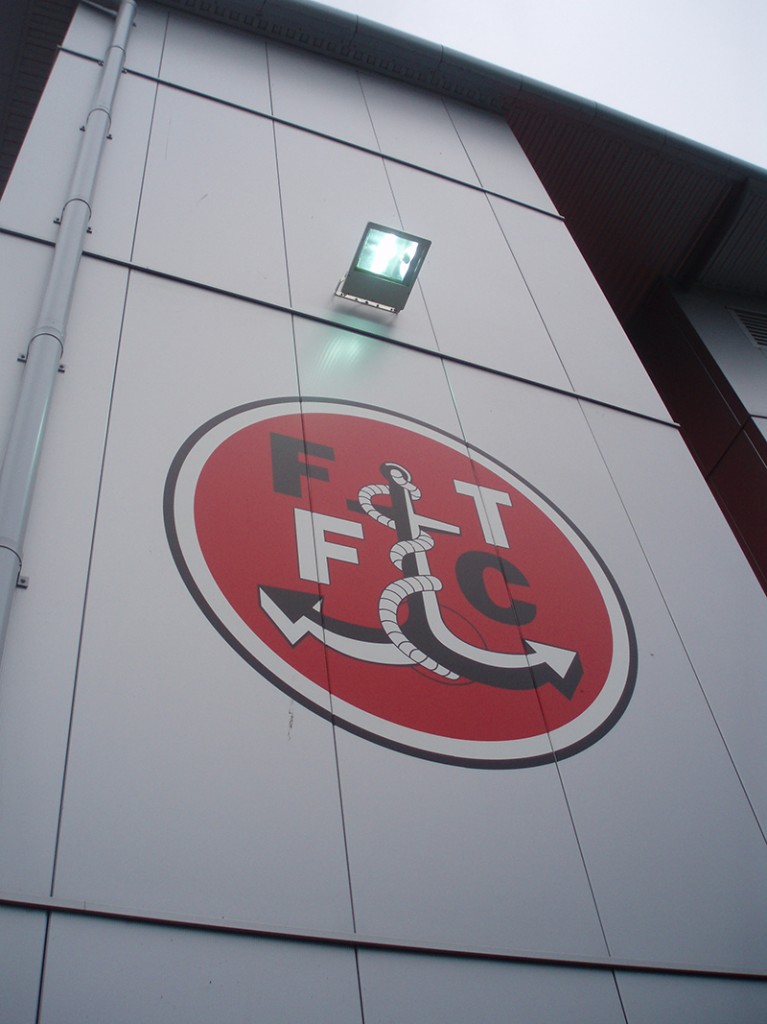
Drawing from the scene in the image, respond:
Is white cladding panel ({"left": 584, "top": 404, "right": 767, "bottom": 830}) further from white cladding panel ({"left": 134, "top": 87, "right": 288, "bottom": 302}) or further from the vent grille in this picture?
the vent grille

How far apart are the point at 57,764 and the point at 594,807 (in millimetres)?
1436

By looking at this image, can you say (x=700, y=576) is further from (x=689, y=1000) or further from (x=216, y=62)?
(x=216, y=62)

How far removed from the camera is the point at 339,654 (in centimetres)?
251

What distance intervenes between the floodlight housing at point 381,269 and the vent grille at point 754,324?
13.6 ft

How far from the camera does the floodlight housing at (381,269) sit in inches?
157

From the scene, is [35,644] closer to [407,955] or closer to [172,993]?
[172,993]

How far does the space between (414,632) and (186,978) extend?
1.18 meters

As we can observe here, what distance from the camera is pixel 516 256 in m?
5.09

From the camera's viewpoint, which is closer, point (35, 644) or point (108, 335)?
point (35, 644)

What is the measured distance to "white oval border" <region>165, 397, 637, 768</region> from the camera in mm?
2395

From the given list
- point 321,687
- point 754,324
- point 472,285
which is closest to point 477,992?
point 321,687

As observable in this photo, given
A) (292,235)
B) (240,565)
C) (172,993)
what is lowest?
(172,993)

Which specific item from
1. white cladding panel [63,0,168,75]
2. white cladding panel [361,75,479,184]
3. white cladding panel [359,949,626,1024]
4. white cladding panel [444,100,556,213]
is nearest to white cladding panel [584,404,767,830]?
white cladding panel [359,949,626,1024]

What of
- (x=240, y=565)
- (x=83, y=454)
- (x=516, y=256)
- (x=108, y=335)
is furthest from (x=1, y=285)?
(x=516, y=256)
